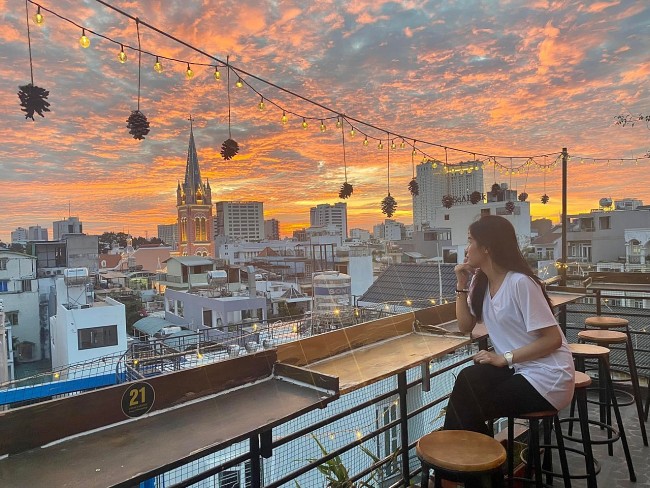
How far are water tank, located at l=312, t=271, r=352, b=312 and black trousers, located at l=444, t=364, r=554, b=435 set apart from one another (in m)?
16.1

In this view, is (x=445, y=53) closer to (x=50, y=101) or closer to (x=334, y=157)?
(x=334, y=157)

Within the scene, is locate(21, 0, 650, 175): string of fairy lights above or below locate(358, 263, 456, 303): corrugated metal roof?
above

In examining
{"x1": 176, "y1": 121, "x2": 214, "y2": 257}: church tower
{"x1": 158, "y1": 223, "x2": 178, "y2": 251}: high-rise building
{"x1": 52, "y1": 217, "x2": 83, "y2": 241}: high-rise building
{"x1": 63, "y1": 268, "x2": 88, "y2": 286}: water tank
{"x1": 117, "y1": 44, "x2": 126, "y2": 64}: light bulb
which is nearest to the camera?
{"x1": 117, "y1": 44, "x2": 126, "y2": 64}: light bulb

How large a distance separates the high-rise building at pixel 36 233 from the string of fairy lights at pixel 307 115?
2459cm

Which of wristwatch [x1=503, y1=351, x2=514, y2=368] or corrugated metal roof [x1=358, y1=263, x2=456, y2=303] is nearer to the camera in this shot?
wristwatch [x1=503, y1=351, x2=514, y2=368]

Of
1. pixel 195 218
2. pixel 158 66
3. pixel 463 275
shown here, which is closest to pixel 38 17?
pixel 158 66

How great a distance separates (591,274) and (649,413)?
1.56 meters

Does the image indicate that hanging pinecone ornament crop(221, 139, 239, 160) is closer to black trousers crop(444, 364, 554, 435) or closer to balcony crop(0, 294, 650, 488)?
balcony crop(0, 294, 650, 488)

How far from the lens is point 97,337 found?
1516 cm

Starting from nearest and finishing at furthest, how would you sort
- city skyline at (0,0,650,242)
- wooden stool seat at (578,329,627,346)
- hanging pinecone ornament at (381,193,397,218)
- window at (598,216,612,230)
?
1. wooden stool seat at (578,329,627,346)
2. city skyline at (0,0,650,242)
3. hanging pinecone ornament at (381,193,397,218)
4. window at (598,216,612,230)

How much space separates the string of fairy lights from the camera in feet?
8.82

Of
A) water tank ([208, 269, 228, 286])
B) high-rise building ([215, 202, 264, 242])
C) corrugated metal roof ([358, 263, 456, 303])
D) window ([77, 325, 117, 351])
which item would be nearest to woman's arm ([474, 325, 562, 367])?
corrugated metal roof ([358, 263, 456, 303])

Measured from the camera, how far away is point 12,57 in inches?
234

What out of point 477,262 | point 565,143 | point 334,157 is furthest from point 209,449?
point 565,143
